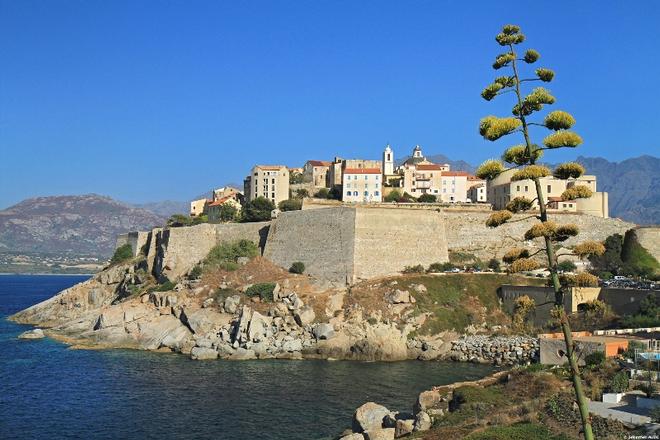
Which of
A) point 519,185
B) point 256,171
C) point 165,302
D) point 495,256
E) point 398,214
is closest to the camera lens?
point 165,302

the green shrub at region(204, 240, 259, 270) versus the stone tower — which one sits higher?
the stone tower

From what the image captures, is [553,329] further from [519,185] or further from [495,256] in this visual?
[519,185]

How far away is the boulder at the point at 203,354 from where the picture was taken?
1666 inches

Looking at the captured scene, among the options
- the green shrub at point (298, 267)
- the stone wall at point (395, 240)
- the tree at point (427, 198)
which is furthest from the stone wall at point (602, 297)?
the tree at point (427, 198)

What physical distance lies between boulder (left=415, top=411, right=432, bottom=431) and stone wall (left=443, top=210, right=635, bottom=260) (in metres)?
36.6

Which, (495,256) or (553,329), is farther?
(495,256)

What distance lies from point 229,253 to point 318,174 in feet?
77.1

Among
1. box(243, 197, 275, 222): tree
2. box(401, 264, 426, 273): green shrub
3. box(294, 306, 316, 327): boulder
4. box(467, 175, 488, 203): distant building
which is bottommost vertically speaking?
box(294, 306, 316, 327): boulder

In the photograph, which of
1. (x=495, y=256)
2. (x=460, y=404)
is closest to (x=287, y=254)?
(x=495, y=256)

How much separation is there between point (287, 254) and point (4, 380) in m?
24.6

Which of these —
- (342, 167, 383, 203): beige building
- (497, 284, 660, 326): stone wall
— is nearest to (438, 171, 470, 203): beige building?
(342, 167, 383, 203): beige building

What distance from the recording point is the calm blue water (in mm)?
27000

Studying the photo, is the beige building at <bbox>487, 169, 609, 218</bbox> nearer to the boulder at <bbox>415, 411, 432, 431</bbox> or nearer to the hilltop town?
the hilltop town

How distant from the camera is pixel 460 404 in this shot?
23281 mm
